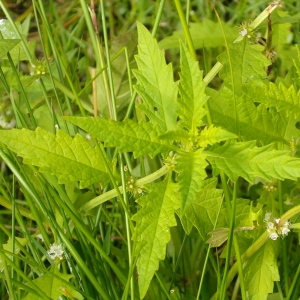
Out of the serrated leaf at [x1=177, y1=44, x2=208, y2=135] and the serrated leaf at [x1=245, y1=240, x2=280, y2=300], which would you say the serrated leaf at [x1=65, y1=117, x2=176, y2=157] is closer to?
the serrated leaf at [x1=177, y1=44, x2=208, y2=135]

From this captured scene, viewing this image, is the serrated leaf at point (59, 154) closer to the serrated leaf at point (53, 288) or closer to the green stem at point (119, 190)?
the green stem at point (119, 190)

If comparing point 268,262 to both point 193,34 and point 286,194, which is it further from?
point 193,34

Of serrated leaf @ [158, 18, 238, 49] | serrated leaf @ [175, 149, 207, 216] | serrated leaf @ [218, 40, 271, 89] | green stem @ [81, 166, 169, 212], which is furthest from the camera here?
serrated leaf @ [158, 18, 238, 49]

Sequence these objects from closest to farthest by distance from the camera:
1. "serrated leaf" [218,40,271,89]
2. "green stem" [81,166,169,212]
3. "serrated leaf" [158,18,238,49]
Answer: "green stem" [81,166,169,212] < "serrated leaf" [218,40,271,89] < "serrated leaf" [158,18,238,49]

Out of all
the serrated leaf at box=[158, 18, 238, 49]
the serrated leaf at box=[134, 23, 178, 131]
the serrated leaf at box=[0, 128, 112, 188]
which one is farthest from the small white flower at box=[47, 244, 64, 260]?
the serrated leaf at box=[158, 18, 238, 49]

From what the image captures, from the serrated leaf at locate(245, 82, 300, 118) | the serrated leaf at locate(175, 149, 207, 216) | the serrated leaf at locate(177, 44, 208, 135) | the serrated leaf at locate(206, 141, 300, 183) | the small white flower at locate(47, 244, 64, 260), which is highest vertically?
the serrated leaf at locate(177, 44, 208, 135)

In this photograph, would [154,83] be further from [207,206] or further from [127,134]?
[207,206]

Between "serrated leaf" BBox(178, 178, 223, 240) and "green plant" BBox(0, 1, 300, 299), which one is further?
"serrated leaf" BBox(178, 178, 223, 240)
